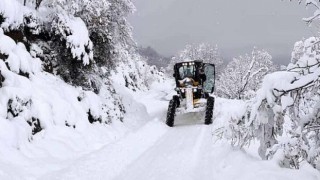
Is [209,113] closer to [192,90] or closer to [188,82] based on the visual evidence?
[192,90]

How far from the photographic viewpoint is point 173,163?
10.3 meters

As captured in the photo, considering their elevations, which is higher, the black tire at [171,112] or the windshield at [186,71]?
the windshield at [186,71]

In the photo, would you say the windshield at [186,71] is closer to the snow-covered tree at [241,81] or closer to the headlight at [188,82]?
the headlight at [188,82]

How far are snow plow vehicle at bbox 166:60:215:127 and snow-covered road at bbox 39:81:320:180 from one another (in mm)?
3569

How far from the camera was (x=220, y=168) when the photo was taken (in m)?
9.50

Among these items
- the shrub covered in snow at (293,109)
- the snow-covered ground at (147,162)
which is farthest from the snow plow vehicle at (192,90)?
the shrub covered in snow at (293,109)

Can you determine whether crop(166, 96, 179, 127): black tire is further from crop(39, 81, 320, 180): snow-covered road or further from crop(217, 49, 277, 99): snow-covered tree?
crop(217, 49, 277, 99): snow-covered tree

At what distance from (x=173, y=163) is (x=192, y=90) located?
28.1 ft

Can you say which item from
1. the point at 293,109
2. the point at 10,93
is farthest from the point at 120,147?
the point at 293,109

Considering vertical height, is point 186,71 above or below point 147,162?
above

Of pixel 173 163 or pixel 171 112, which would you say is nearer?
pixel 173 163

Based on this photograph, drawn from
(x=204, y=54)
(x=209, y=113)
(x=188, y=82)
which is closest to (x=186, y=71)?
(x=188, y=82)

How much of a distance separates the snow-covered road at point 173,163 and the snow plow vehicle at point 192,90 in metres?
3.57

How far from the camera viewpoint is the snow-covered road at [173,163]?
8.00 metres
